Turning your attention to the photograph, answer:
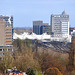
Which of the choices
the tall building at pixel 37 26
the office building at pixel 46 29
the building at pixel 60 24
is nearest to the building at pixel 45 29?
the office building at pixel 46 29

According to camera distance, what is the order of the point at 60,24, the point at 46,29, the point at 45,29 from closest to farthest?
1. the point at 60,24
2. the point at 45,29
3. the point at 46,29

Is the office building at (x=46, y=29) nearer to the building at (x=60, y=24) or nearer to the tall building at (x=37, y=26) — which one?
the building at (x=60, y=24)

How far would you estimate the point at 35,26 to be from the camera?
6475 centimetres

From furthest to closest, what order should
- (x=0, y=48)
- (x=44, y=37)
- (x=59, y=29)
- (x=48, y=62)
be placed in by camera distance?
1. (x=59, y=29)
2. (x=44, y=37)
3. (x=0, y=48)
4. (x=48, y=62)

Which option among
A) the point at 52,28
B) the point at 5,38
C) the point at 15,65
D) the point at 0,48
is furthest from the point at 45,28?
the point at 15,65

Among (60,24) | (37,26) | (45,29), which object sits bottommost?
(45,29)

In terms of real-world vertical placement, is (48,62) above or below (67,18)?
below

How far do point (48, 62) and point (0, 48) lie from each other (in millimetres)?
9339

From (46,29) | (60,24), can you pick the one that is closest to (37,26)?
(46,29)

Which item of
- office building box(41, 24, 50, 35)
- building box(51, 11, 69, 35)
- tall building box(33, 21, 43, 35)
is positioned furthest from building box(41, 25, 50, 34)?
tall building box(33, 21, 43, 35)

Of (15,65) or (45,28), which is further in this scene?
(45,28)

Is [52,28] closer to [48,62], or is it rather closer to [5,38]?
[5,38]

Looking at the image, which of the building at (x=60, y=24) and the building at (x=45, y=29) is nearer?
the building at (x=60, y=24)

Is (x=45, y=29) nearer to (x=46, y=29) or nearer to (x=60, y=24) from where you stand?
(x=46, y=29)
